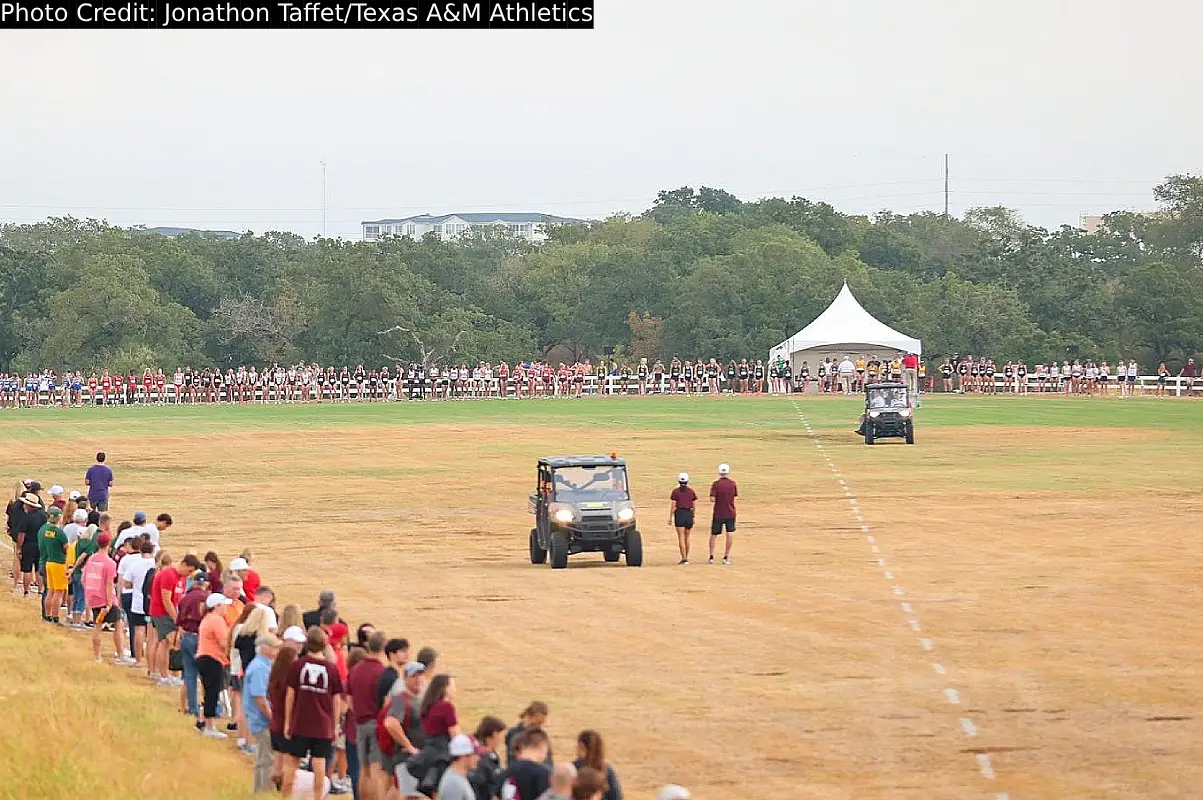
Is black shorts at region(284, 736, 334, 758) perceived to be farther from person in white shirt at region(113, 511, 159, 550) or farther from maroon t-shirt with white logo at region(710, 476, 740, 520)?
maroon t-shirt with white logo at region(710, 476, 740, 520)

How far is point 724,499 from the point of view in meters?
34.3

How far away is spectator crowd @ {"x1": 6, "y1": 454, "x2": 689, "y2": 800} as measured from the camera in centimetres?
1381

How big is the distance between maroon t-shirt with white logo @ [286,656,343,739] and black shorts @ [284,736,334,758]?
0.05 m

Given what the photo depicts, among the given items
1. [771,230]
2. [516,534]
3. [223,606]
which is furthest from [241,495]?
[771,230]

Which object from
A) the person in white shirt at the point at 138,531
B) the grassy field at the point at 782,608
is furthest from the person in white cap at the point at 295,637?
the person in white shirt at the point at 138,531

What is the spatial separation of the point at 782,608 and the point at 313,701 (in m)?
13.1

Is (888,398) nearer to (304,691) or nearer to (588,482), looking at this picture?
(588,482)

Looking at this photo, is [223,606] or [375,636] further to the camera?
[223,606]

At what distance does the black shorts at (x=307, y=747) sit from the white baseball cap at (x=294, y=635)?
111 cm

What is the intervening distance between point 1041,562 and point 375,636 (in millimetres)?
19629

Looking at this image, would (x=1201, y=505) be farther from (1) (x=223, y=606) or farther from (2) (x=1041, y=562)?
(1) (x=223, y=606)

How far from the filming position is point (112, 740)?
67.4 ft

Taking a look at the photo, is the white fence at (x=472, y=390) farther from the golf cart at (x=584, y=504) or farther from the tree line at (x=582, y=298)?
the golf cart at (x=584, y=504)

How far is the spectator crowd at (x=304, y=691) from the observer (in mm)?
13812
